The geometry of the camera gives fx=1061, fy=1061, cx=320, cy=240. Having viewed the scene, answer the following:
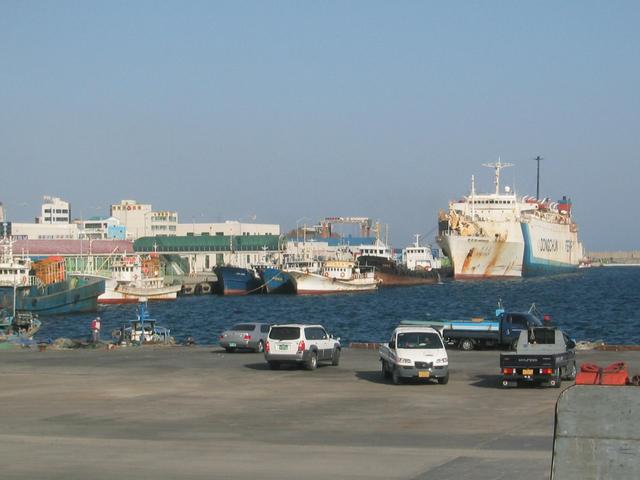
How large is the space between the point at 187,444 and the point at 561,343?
14244 millimetres

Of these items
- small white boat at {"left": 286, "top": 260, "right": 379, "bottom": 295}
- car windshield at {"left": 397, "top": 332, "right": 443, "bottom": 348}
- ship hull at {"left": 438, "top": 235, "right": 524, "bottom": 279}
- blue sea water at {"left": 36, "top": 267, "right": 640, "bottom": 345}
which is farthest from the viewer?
ship hull at {"left": 438, "top": 235, "right": 524, "bottom": 279}

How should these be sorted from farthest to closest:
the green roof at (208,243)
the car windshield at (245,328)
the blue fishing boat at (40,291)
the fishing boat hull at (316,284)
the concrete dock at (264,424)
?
the green roof at (208,243) < the fishing boat hull at (316,284) < the blue fishing boat at (40,291) < the car windshield at (245,328) < the concrete dock at (264,424)

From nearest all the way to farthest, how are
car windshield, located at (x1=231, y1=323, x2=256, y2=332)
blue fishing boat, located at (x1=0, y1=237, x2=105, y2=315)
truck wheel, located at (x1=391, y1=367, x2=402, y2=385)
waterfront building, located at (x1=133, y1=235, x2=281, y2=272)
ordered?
1. truck wheel, located at (x1=391, y1=367, x2=402, y2=385)
2. car windshield, located at (x1=231, y1=323, x2=256, y2=332)
3. blue fishing boat, located at (x1=0, y1=237, x2=105, y2=315)
4. waterfront building, located at (x1=133, y1=235, x2=281, y2=272)

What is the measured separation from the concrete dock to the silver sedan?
268 inches

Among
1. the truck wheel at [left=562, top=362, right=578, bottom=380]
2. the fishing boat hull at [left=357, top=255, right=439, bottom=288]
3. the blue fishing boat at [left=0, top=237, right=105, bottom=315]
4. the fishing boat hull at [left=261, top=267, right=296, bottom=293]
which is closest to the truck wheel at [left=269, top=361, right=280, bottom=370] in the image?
the truck wheel at [left=562, top=362, right=578, bottom=380]

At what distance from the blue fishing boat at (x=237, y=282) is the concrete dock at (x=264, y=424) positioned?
4155 inches

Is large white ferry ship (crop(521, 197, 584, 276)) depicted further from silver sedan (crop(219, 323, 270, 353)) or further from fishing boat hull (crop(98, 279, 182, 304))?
silver sedan (crop(219, 323, 270, 353))

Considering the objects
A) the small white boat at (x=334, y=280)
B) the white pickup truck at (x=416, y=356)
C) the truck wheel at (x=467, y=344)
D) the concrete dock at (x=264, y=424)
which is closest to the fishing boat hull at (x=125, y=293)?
the small white boat at (x=334, y=280)

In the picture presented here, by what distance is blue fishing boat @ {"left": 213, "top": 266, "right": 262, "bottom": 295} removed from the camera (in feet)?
465

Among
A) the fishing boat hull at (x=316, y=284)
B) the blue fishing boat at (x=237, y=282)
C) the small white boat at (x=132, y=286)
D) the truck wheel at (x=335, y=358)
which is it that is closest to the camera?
the truck wheel at (x=335, y=358)

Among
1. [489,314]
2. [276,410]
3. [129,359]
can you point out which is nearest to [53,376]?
[129,359]

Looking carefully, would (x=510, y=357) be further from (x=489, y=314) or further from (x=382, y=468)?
(x=489, y=314)

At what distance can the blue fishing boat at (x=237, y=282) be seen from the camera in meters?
142

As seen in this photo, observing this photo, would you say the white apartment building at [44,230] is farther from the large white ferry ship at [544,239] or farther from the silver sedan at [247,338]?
the silver sedan at [247,338]
